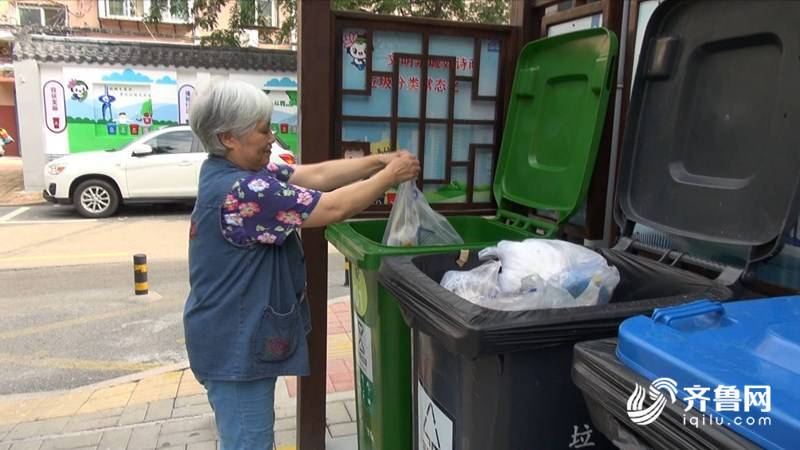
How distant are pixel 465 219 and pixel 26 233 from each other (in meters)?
8.74

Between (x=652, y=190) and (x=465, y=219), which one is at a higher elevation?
(x=652, y=190)

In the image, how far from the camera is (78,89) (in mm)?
12789

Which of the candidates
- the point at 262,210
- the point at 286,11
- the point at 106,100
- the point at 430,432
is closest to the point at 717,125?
the point at 430,432

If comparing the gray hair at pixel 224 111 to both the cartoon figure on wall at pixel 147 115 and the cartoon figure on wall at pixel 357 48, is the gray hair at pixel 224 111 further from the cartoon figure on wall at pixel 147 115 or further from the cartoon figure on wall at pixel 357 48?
the cartoon figure on wall at pixel 147 115

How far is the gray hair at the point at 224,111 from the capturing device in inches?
71.6

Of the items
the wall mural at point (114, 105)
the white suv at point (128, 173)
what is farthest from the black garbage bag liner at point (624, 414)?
the wall mural at point (114, 105)

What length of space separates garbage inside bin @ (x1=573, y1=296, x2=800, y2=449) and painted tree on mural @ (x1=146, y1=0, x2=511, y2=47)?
320 inches

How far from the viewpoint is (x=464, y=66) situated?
2855mm

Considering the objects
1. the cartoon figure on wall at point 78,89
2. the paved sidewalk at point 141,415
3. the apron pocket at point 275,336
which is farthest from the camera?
the cartoon figure on wall at point 78,89

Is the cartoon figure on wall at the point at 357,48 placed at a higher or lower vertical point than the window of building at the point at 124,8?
lower

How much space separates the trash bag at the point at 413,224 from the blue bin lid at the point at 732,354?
1198 millimetres

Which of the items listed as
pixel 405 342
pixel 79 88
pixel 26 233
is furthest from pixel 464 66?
pixel 79 88

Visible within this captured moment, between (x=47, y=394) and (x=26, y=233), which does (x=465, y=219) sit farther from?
(x=26, y=233)

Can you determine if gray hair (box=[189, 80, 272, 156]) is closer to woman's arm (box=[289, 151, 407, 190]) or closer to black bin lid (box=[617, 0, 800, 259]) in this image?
woman's arm (box=[289, 151, 407, 190])
